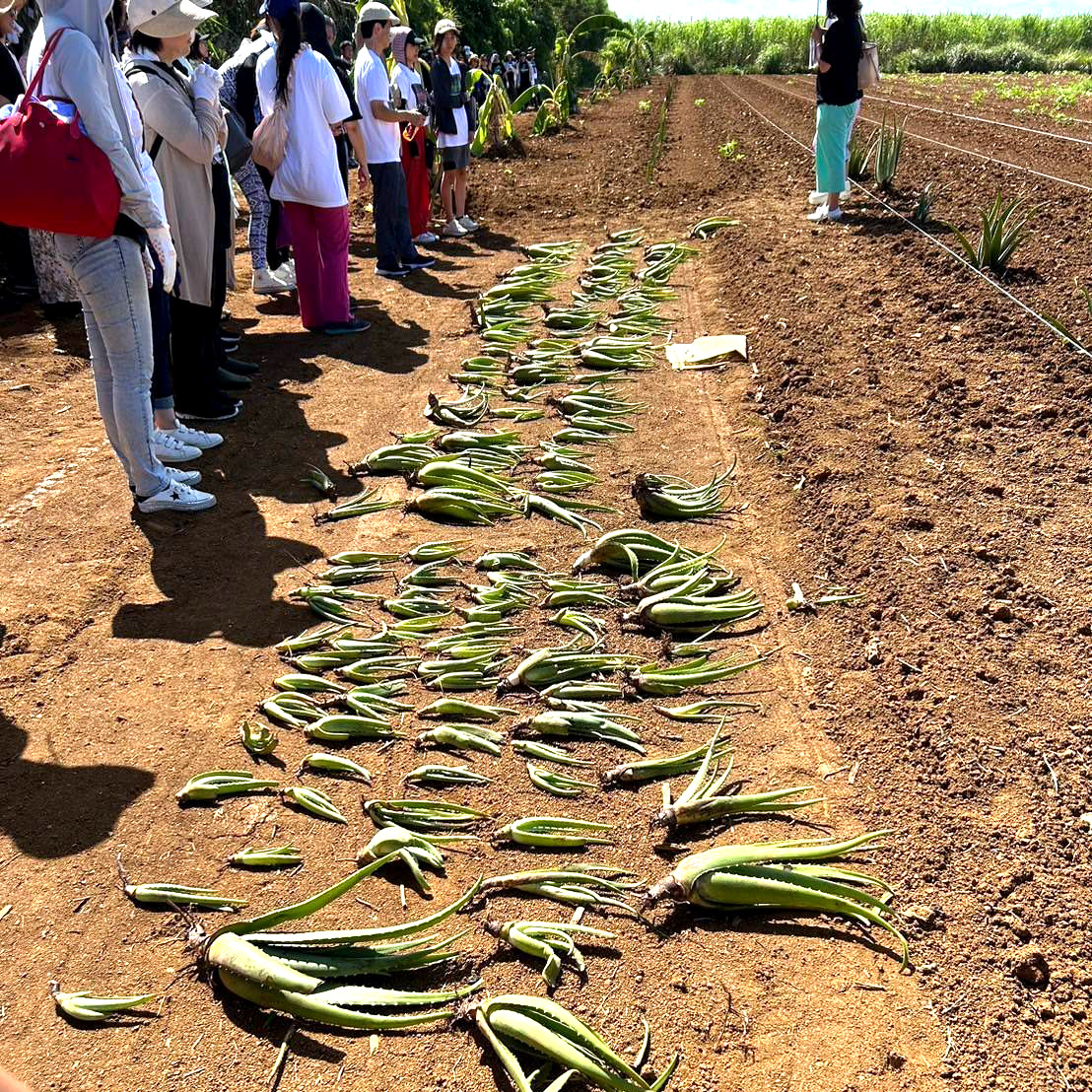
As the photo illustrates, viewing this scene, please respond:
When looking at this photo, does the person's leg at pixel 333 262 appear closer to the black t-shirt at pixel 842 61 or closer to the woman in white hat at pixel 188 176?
the woman in white hat at pixel 188 176

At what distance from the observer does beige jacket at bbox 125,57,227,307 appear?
429cm

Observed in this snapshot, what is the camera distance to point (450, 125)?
823 cm

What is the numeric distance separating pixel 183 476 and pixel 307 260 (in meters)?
2.49

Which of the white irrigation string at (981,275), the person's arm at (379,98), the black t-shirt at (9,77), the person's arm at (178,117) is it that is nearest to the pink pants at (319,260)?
the person's arm at (379,98)

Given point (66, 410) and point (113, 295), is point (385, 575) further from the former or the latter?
point (66, 410)

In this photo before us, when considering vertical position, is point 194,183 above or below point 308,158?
below

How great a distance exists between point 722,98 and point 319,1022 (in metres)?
23.9

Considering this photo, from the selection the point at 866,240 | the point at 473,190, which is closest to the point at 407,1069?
the point at 866,240

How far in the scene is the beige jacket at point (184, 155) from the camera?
4.29 m

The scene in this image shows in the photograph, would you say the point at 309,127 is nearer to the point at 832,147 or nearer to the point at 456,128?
the point at 456,128

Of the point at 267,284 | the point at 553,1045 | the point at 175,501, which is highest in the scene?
the point at 267,284

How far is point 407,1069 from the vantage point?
193cm

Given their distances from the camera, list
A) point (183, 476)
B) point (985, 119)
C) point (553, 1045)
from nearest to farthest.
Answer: point (553, 1045) → point (183, 476) → point (985, 119)

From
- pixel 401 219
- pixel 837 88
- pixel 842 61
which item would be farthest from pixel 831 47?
pixel 401 219
